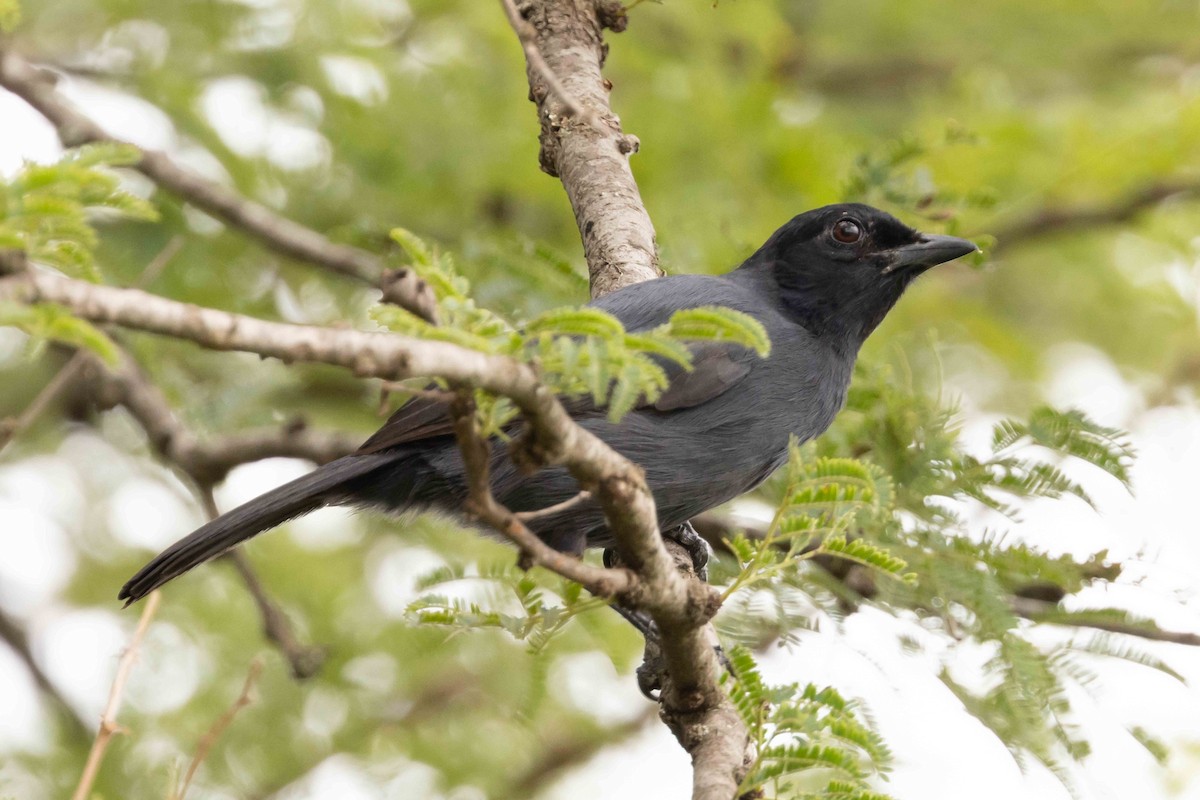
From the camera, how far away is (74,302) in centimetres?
176

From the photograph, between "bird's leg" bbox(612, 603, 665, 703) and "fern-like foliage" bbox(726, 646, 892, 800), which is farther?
"bird's leg" bbox(612, 603, 665, 703)

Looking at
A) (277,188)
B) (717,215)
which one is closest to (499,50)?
(277,188)

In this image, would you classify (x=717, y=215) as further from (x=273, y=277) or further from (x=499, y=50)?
(x=273, y=277)

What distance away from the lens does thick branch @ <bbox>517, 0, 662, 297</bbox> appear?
442cm

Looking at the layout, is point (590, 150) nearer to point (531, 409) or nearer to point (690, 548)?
point (690, 548)

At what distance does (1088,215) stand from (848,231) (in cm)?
313

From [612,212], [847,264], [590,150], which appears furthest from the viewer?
[847,264]

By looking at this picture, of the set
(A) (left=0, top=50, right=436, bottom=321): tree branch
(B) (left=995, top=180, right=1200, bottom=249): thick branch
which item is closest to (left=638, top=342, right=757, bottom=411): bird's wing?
(A) (left=0, top=50, right=436, bottom=321): tree branch

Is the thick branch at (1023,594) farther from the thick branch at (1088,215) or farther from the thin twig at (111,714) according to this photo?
the thick branch at (1088,215)

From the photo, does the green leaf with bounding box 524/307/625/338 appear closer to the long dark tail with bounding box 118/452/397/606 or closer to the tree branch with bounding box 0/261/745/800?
the tree branch with bounding box 0/261/745/800

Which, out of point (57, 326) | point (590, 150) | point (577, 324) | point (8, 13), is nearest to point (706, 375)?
point (590, 150)

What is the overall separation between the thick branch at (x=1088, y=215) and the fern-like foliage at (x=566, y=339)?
5.16m

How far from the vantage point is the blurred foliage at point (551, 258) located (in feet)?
14.4

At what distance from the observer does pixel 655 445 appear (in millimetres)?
3947
